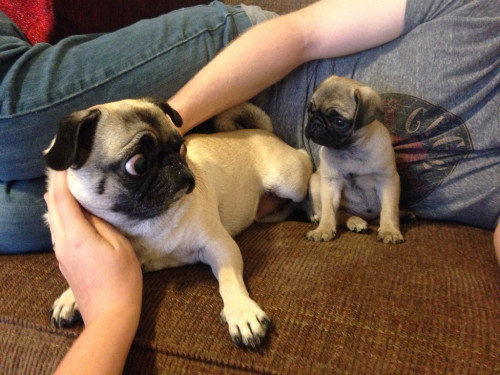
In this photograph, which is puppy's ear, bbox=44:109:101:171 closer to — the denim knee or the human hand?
the human hand

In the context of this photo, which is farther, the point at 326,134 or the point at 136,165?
the point at 326,134

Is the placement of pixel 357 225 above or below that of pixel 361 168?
below

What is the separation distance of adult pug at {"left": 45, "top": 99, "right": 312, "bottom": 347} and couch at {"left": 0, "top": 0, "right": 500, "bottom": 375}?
0.04m

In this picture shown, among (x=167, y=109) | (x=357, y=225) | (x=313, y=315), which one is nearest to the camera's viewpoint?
(x=313, y=315)

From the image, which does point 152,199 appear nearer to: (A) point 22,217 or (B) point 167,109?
(B) point 167,109

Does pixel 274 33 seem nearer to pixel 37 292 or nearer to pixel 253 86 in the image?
pixel 253 86

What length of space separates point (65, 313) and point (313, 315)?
0.54m

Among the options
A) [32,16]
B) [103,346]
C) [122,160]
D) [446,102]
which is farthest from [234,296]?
[32,16]

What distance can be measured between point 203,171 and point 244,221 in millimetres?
250

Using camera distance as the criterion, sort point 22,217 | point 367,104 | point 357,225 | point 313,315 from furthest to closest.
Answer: point 357,225, point 367,104, point 22,217, point 313,315

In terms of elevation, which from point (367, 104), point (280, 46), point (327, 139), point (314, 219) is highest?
point (280, 46)

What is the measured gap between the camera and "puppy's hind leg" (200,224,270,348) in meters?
0.80

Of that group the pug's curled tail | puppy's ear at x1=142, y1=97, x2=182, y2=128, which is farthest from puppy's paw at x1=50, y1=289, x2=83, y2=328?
the pug's curled tail

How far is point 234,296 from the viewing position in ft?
2.87
